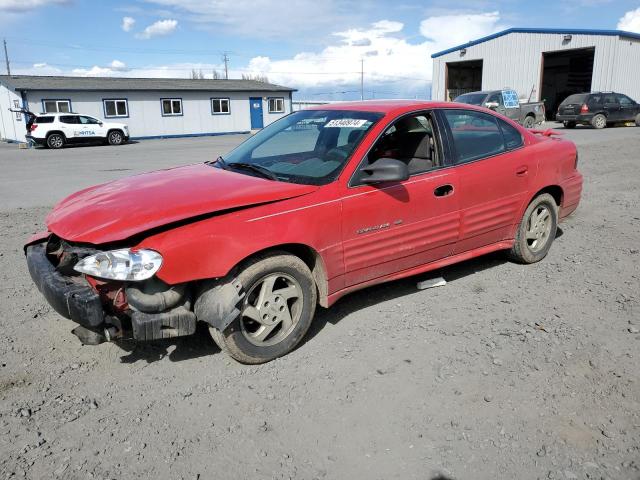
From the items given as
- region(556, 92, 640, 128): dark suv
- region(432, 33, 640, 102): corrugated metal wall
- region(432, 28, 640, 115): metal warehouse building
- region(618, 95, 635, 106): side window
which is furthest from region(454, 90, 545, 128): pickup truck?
region(432, 28, 640, 115): metal warehouse building

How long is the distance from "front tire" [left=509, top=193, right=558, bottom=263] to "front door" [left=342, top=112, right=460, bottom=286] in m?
1.03

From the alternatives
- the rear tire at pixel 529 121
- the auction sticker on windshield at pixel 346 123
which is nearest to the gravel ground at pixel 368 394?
the auction sticker on windshield at pixel 346 123

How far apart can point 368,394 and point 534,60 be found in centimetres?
3359

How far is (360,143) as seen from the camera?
3.94 metres

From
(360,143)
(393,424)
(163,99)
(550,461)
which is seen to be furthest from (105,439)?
(163,99)

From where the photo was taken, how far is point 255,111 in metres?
37.1

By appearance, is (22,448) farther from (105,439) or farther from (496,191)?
(496,191)

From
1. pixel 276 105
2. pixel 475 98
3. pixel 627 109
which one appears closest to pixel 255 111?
pixel 276 105

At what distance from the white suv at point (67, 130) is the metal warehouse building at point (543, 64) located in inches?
887

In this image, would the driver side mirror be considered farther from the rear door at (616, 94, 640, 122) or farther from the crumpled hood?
the rear door at (616, 94, 640, 122)

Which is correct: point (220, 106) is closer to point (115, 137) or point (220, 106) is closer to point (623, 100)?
point (115, 137)

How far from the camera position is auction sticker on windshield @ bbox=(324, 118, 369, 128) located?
4171 millimetres

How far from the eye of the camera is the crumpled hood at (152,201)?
10.4 ft

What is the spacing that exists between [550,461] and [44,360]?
3.18 m
